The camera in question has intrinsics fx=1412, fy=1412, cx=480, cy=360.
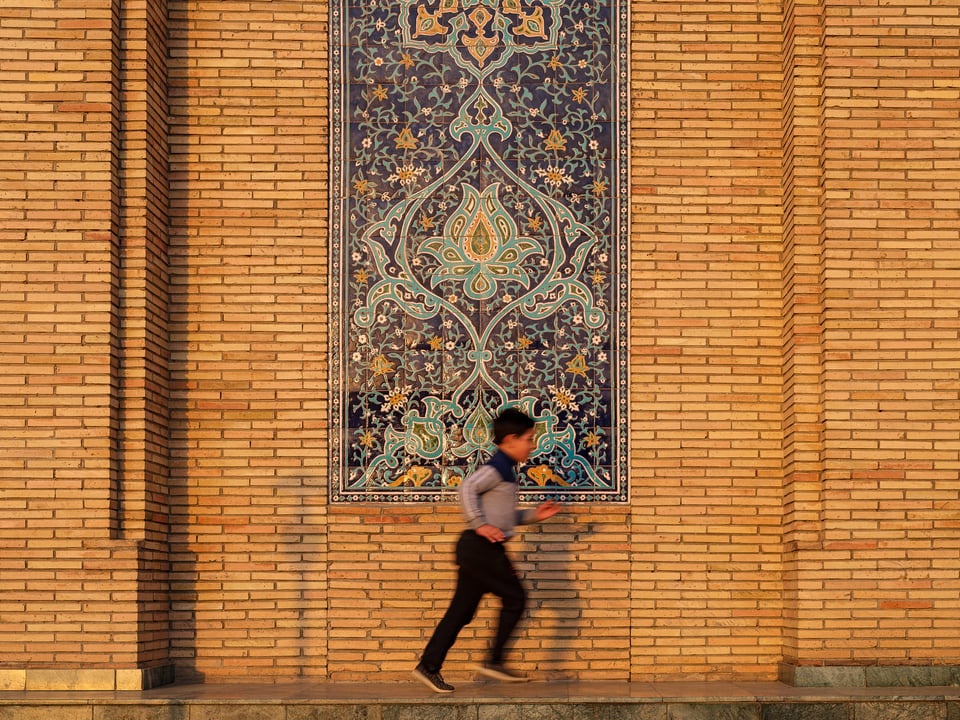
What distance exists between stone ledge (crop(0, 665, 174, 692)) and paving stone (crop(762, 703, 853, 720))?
349 cm

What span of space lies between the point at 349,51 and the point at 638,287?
7.85ft

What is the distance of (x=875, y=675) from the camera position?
7984mm

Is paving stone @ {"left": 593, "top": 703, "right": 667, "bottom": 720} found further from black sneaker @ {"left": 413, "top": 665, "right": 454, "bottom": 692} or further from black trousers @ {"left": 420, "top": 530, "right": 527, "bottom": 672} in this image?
black sneaker @ {"left": 413, "top": 665, "right": 454, "bottom": 692}

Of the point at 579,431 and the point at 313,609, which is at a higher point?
the point at 579,431

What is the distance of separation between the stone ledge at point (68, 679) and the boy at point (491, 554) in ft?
5.71

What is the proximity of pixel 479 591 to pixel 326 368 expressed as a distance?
6.95 feet

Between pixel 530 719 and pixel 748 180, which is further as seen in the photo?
pixel 748 180

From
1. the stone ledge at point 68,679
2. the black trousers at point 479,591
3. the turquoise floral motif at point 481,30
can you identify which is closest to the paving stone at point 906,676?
the black trousers at point 479,591

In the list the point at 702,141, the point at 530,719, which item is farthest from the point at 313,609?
the point at 702,141

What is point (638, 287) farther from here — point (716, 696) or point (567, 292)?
point (716, 696)

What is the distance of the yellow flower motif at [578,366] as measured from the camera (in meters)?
8.86

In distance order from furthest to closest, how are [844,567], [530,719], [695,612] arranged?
[695,612] → [844,567] → [530,719]

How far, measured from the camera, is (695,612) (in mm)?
8656

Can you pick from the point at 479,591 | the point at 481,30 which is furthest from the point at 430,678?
the point at 481,30
